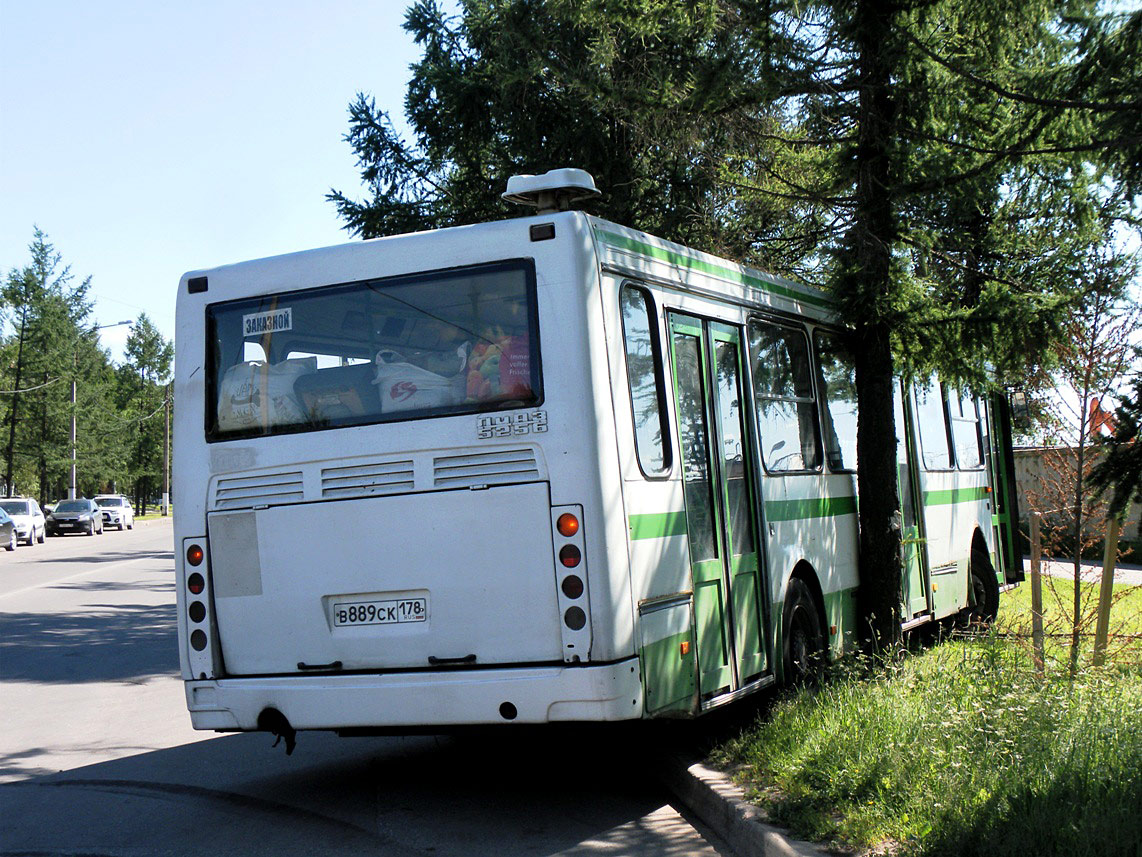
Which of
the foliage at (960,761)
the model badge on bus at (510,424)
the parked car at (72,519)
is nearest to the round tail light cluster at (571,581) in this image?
the model badge on bus at (510,424)

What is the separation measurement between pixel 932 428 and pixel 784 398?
340cm

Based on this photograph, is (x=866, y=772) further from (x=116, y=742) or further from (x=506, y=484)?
(x=116, y=742)

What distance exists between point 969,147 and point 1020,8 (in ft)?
3.18

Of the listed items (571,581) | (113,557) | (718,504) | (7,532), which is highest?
(7,532)

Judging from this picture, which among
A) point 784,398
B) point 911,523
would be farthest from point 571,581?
point 911,523

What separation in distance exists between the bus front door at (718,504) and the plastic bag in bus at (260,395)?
224cm

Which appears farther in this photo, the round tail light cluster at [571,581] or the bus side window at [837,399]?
the bus side window at [837,399]

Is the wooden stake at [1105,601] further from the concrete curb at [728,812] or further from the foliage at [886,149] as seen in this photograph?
the concrete curb at [728,812]

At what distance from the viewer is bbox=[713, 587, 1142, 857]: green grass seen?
4.88 metres

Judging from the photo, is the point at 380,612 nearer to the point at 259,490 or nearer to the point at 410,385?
the point at 259,490

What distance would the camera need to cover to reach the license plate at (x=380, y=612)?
6.68 m

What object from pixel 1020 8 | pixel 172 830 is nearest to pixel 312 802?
pixel 172 830

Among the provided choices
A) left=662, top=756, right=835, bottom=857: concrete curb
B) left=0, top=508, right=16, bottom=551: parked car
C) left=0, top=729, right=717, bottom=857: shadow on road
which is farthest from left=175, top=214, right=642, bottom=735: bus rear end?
left=0, top=508, right=16, bottom=551: parked car

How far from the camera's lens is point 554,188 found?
6.98 metres
